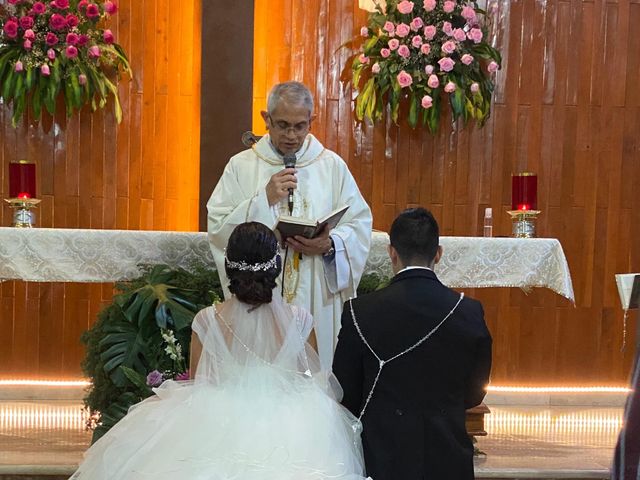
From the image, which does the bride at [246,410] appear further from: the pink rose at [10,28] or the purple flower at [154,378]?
the pink rose at [10,28]

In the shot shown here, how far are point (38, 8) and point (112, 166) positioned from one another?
1.21 m

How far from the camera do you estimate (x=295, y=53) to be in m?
6.61

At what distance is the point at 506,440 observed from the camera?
5379 mm

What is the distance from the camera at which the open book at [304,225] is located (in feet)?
12.6

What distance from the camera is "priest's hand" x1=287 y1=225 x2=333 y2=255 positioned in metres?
4.01

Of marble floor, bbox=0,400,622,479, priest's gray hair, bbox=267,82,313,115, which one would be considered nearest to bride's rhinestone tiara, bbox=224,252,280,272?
priest's gray hair, bbox=267,82,313,115

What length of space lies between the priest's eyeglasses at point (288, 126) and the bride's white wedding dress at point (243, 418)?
1233 mm

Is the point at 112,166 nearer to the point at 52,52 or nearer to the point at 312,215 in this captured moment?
the point at 52,52

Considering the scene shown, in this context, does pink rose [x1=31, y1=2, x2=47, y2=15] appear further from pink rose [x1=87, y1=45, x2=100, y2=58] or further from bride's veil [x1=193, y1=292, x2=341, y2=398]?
bride's veil [x1=193, y1=292, x2=341, y2=398]

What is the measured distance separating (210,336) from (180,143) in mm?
3876

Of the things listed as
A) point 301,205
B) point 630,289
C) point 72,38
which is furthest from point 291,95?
point 72,38

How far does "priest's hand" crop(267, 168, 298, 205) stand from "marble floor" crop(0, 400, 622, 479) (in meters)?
1.72

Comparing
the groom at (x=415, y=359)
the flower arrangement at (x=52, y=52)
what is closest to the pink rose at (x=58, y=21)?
the flower arrangement at (x=52, y=52)

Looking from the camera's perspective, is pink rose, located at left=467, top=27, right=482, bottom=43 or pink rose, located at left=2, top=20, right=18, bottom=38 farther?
pink rose, located at left=467, top=27, right=482, bottom=43
